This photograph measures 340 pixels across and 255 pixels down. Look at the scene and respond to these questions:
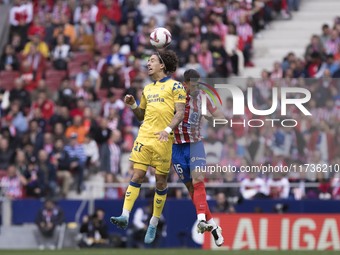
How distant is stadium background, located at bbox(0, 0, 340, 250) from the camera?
80.9ft

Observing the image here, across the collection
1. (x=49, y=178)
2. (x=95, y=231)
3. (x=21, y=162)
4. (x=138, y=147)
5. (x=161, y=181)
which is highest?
(x=138, y=147)

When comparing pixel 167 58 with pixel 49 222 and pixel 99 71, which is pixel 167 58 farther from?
pixel 99 71

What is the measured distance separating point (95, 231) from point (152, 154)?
8.30 metres

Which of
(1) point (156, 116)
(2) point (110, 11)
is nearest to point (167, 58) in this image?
(1) point (156, 116)

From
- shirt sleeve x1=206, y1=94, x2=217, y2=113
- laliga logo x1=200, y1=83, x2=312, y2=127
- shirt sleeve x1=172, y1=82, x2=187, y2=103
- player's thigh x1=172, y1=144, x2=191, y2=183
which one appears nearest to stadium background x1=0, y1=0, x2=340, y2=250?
laliga logo x1=200, y1=83, x2=312, y2=127

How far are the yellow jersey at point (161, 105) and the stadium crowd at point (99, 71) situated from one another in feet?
21.0

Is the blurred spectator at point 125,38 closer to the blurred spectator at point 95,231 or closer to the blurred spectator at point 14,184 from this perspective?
the blurred spectator at point 14,184

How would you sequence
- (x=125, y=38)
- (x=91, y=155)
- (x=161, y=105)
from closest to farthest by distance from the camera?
1. (x=161, y=105)
2. (x=91, y=155)
3. (x=125, y=38)

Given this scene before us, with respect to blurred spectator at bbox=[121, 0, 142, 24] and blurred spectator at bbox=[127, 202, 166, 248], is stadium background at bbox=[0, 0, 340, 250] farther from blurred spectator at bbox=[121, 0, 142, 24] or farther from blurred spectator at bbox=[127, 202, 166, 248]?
blurred spectator at bbox=[127, 202, 166, 248]

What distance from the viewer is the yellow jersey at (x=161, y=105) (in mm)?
18516

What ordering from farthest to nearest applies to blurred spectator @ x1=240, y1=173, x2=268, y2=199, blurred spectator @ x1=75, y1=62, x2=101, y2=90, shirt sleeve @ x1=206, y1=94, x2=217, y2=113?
1. blurred spectator @ x1=75, y1=62, x2=101, y2=90
2. blurred spectator @ x1=240, y1=173, x2=268, y2=199
3. shirt sleeve @ x1=206, y1=94, x2=217, y2=113

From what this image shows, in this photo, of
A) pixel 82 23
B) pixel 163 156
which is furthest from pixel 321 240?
pixel 82 23

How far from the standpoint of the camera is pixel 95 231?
87.6 feet

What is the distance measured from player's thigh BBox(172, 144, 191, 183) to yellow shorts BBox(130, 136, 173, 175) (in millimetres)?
222
